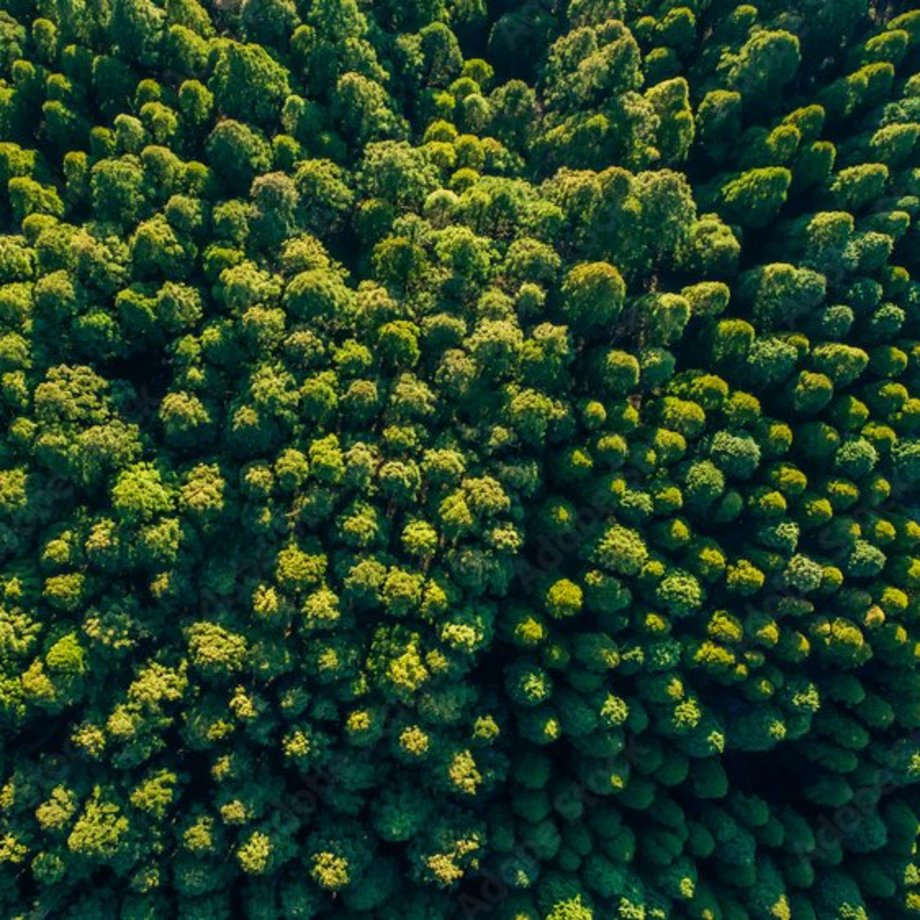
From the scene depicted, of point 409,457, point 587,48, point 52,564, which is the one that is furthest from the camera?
point 587,48

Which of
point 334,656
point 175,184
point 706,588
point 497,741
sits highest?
point 175,184

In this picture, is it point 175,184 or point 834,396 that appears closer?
point 175,184

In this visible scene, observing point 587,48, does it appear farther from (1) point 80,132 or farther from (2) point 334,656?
(2) point 334,656

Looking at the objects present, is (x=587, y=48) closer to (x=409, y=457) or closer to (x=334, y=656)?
(x=409, y=457)

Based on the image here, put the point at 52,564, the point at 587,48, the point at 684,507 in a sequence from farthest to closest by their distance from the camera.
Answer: the point at 587,48, the point at 684,507, the point at 52,564

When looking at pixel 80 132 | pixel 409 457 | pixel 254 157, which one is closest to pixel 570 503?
pixel 409 457

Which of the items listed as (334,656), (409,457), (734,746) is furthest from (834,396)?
(334,656)

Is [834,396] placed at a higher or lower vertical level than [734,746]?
higher
